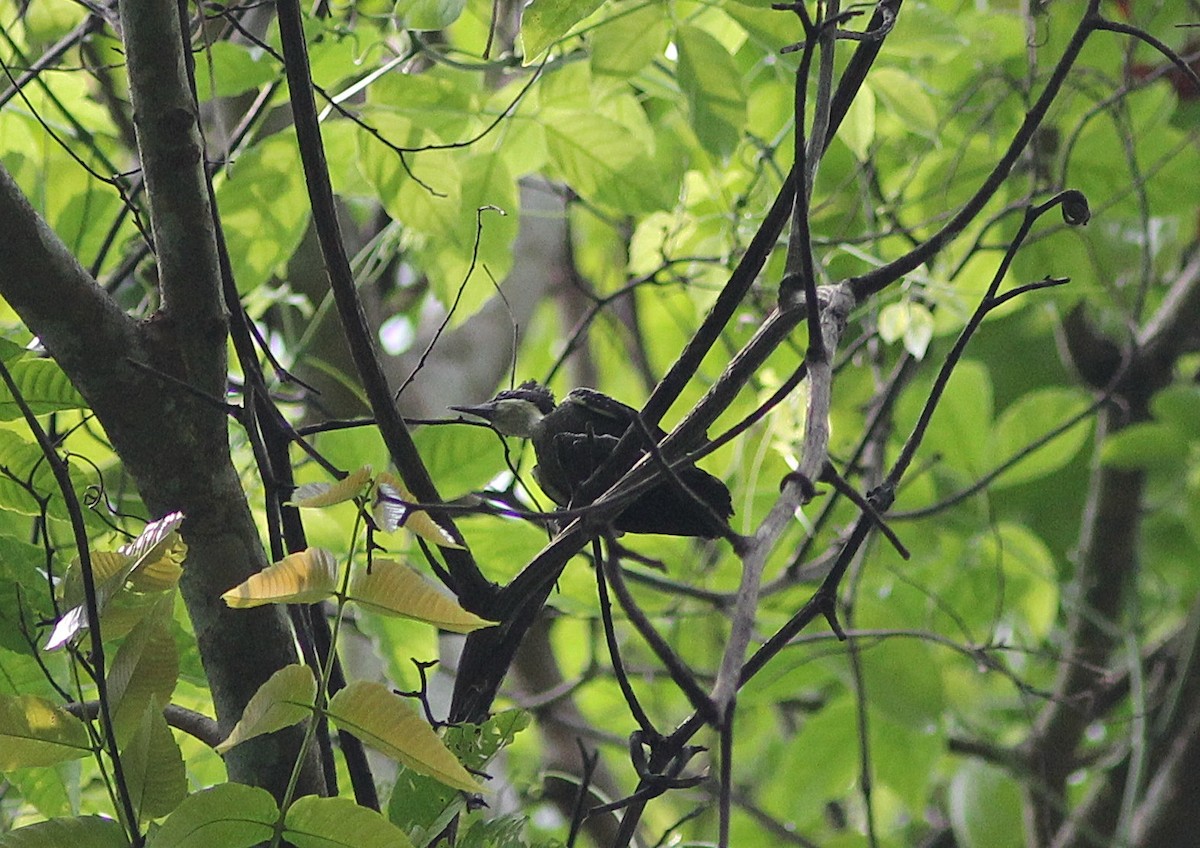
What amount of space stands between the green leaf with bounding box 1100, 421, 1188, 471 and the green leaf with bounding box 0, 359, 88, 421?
2.36 m

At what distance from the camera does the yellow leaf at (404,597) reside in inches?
33.0

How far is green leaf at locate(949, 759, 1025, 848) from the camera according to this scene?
2.77m

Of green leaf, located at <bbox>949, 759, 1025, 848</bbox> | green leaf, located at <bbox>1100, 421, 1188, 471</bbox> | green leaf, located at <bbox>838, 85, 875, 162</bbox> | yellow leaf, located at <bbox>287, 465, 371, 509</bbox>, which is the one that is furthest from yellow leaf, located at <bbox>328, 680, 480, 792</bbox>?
green leaf, located at <bbox>1100, 421, 1188, 471</bbox>

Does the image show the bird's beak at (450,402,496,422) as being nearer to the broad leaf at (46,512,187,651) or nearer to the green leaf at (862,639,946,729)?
the broad leaf at (46,512,187,651)

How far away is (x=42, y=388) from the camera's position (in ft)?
3.52

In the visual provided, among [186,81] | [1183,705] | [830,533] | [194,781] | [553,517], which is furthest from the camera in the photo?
[1183,705]

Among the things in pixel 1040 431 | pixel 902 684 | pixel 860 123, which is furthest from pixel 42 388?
pixel 1040 431

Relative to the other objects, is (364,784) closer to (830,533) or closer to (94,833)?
(94,833)

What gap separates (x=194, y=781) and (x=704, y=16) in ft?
3.96

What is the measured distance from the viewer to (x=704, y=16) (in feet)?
5.78

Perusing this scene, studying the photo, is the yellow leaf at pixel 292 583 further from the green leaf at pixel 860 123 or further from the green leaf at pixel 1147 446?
the green leaf at pixel 1147 446

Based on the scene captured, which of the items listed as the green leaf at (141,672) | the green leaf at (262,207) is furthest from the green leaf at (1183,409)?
the green leaf at (141,672)

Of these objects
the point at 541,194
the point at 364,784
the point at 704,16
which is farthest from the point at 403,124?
the point at 541,194

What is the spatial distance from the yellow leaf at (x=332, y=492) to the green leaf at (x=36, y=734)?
0.23 m
